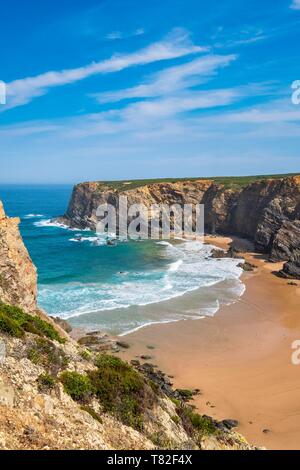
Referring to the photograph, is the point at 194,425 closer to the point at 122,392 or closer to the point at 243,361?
the point at 122,392

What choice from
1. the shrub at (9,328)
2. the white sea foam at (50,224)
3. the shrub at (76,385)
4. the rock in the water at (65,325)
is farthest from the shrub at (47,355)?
the white sea foam at (50,224)

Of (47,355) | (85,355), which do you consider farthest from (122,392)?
(47,355)

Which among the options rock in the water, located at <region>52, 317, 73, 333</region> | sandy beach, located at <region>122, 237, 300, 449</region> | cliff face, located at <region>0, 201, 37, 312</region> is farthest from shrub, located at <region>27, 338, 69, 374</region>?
rock in the water, located at <region>52, 317, 73, 333</region>

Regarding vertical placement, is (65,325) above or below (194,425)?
below

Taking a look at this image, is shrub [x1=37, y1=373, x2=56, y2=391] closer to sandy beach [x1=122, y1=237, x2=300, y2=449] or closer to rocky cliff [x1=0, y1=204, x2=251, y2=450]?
rocky cliff [x1=0, y1=204, x2=251, y2=450]
